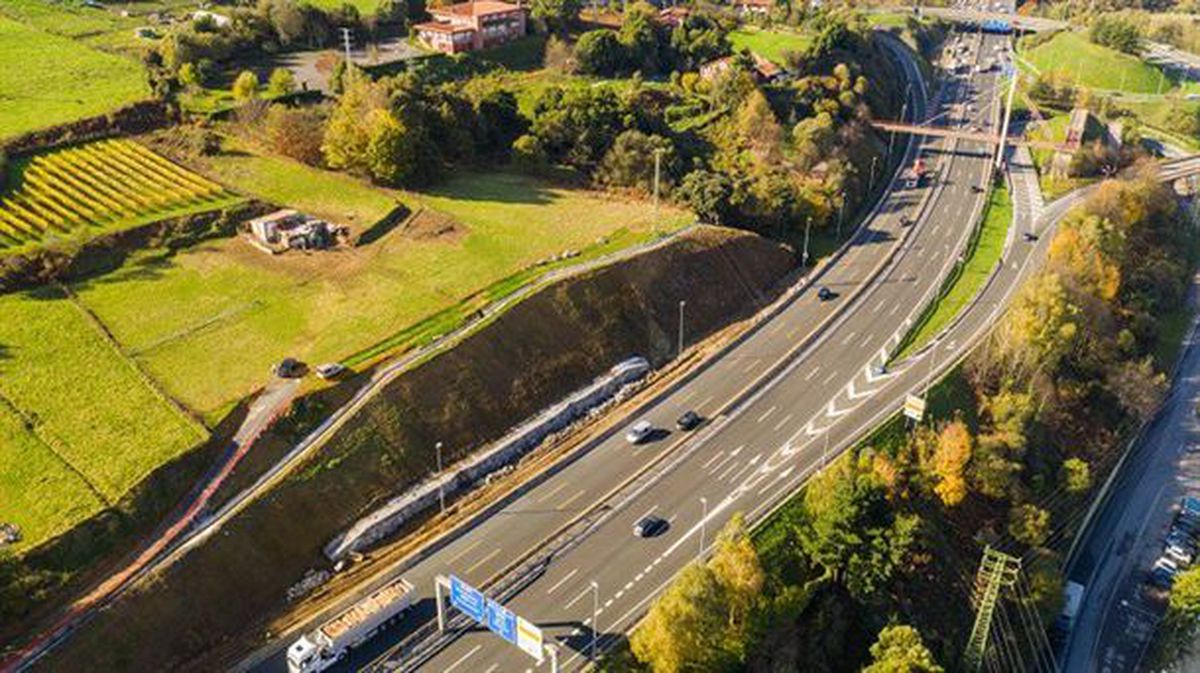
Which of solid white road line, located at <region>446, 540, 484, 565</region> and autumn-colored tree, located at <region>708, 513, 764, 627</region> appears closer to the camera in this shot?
autumn-colored tree, located at <region>708, 513, 764, 627</region>

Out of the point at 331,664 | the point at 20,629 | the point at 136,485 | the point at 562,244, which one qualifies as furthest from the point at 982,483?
the point at 20,629

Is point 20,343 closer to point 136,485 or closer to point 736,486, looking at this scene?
point 136,485

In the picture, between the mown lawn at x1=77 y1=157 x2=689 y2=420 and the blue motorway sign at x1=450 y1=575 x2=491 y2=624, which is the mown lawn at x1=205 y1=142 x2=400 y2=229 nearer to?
the mown lawn at x1=77 y1=157 x2=689 y2=420

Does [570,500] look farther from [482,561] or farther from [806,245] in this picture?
[806,245]

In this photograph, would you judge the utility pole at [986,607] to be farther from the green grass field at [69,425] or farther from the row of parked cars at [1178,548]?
the green grass field at [69,425]

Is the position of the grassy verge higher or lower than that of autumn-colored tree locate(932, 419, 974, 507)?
higher

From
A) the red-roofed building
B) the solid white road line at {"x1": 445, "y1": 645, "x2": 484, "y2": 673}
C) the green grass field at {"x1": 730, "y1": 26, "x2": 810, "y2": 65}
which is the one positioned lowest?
the solid white road line at {"x1": 445, "y1": 645, "x2": 484, "y2": 673}

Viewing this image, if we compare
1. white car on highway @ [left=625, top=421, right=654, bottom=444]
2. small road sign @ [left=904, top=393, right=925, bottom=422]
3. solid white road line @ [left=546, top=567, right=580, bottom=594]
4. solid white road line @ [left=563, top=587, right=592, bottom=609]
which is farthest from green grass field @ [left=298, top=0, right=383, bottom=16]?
solid white road line @ [left=563, top=587, right=592, bottom=609]
